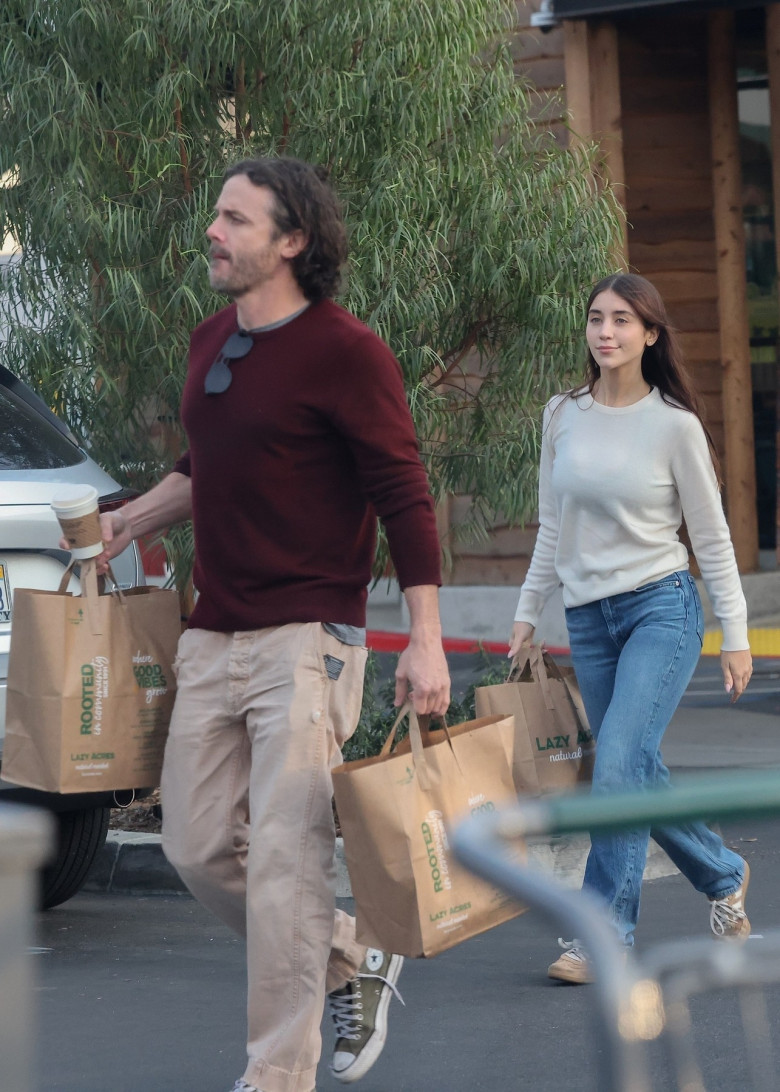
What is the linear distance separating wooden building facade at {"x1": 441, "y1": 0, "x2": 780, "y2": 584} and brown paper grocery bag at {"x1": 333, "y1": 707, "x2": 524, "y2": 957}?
8.33m

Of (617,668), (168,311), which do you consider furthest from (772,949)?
(168,311)

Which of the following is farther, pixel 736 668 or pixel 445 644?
pixel 445 644

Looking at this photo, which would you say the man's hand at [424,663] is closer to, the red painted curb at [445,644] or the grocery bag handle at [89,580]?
the grocery bag handle at [89,580]

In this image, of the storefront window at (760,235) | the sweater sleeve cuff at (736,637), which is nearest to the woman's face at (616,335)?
the sweater sleeve cuff at (736,637)

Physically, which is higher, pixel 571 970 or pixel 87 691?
pixel 87 691

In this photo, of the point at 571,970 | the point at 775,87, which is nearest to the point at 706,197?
the point at 775,87

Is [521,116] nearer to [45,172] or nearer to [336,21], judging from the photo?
[336,21]

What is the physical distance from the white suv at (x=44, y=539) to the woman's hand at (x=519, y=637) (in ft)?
3.59

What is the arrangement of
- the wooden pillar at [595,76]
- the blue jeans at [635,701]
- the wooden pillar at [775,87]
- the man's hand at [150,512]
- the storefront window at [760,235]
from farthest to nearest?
the storefront window at [760,235] < the wooden pillar at [595,76] < the wooden pillar at [775,87] < the blue jeans at [635,701] < the man's hand at [150,512]

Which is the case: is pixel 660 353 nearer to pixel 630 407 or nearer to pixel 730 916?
pixel 630 407

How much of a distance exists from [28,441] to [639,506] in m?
1.84

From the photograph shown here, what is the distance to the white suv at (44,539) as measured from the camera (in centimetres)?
469

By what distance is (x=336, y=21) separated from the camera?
19.2 feet

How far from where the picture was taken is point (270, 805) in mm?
3490
